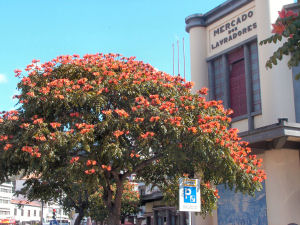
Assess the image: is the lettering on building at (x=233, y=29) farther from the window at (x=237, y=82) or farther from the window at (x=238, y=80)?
the window at (x=237, y=82)

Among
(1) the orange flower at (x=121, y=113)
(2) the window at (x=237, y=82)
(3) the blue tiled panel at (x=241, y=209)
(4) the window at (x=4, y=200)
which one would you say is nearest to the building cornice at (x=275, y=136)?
(3) the blue tiled panel at (x=241, y=209)

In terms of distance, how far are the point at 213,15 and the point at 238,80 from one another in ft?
13.1

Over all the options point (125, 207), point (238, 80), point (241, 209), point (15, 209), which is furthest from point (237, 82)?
point (15, 209)

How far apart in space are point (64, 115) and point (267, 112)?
31.6ft

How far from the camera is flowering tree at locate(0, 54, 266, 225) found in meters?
12.0

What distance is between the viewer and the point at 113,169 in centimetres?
1358

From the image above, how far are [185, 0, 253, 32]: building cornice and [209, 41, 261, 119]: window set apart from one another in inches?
81.0

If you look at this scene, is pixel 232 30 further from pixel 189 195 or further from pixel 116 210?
pixel 189 195

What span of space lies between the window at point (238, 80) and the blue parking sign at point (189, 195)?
10.2 m

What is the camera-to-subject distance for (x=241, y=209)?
1969 centimetres

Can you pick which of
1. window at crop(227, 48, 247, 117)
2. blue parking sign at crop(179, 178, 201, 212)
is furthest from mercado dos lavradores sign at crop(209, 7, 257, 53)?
blue parking sign at crop(179, 178, 201, 212)

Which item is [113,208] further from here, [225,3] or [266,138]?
[225,3]

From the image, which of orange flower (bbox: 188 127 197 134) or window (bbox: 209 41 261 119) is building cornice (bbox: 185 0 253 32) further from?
orange flower (bbox: 188 127 197 134)

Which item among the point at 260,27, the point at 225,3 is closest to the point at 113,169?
the point at 260,27
